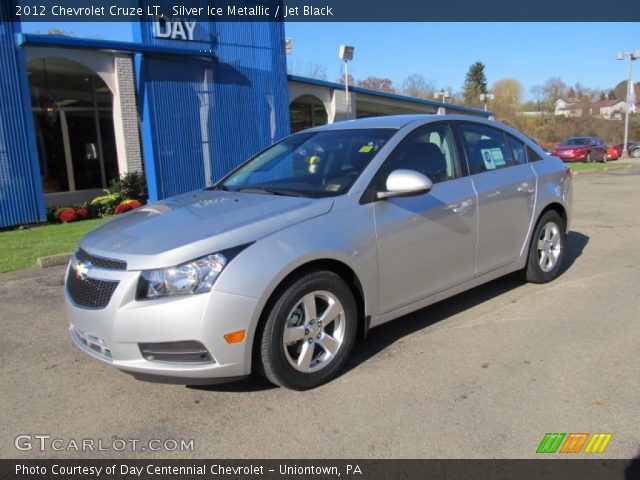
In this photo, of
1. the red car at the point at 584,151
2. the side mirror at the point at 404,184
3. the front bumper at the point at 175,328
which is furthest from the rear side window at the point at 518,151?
the red car at the point at 584,151

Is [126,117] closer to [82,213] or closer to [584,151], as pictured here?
[82,213]

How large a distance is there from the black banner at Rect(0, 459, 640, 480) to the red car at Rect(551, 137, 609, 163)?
31.1 m

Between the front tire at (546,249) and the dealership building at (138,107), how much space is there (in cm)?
936

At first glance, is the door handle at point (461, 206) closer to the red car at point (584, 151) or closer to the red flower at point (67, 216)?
the red flower at point (67, 216)

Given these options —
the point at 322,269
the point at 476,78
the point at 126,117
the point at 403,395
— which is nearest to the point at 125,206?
the point at 126,117

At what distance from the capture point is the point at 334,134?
14.9 feet

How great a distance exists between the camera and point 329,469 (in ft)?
8.68

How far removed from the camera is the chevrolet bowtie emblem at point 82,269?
129 inches

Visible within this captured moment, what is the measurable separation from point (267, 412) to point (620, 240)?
21.6 feet

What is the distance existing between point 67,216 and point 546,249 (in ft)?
32.3

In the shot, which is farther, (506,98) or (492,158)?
(506,98)

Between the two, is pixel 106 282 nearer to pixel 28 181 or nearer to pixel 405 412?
pixel 405 412

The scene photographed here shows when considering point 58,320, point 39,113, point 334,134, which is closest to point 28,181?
point 39,113

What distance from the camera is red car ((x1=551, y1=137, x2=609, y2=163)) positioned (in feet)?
101
